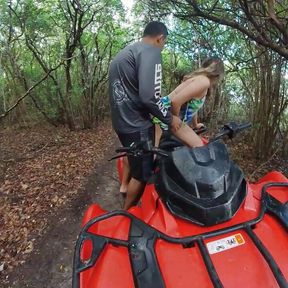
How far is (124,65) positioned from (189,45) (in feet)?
23.0

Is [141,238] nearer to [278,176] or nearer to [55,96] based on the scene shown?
[278,176]

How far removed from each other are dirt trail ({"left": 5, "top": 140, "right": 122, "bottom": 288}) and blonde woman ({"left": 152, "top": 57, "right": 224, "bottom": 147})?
61.9 inches

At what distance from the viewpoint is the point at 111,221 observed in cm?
207

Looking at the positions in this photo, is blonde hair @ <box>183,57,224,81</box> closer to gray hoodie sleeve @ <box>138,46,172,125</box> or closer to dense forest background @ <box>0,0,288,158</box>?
gray hoodie sleeve @ <box>138,46,172,125</box>

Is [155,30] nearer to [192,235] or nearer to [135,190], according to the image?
[135,190]

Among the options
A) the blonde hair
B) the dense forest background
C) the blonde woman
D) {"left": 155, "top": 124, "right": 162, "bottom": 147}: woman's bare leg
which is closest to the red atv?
the blonde woman

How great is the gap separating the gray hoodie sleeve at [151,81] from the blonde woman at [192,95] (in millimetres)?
185

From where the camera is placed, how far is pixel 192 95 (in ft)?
9.73

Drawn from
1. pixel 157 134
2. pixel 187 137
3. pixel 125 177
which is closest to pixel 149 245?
pixel 187 137

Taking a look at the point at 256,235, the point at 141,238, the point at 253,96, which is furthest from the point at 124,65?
the point at 253,96

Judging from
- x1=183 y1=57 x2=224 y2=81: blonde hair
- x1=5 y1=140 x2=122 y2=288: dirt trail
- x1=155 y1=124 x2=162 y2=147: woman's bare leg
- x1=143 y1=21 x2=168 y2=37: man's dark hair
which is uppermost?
x1=143 y1=21 x2=168 y2=37: man's dark hair

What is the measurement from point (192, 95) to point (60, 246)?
2157mm

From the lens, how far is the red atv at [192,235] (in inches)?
64.6

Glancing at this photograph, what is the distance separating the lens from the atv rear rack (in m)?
1.62
